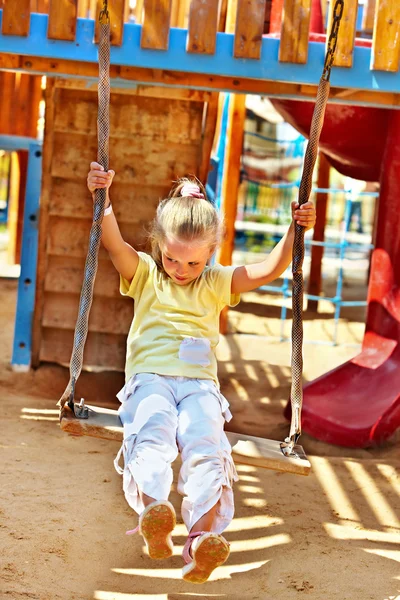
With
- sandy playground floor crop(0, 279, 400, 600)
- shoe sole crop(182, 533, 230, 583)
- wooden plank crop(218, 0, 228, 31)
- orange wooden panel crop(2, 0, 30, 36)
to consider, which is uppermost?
wooden plank crop(218, 0, 228, 31)

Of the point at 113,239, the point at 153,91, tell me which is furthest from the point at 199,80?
the point at 113,239

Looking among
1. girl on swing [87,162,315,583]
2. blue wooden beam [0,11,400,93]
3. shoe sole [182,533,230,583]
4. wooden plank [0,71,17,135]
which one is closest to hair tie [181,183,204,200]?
girl on swing [87,162,315,583]

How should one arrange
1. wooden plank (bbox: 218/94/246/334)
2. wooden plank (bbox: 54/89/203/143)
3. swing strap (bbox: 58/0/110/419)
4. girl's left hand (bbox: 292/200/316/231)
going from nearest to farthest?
swing strap (bbox: 58/0/110/419) < girl's left hand (bbox: 292/200/316/231) < wooden plank (bbox: 54/89/203/143) < wooden plank (bbox: 218/94/246/334)

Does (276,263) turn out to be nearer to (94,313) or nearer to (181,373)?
(181,373)

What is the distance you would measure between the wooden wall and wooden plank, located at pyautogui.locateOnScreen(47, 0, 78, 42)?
1296 mm

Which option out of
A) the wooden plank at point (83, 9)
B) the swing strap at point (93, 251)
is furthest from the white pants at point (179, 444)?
the wooden plank at point (83, 9)

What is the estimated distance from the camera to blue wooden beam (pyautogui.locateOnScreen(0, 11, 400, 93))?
4.03 metres

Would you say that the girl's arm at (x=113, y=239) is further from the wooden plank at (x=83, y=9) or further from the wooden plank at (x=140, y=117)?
the wooden plank at (x=83, y=9)

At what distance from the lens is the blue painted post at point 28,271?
5.98 meters

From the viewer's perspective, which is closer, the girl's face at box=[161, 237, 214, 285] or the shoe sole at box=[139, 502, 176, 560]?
the shoe sole at box=[139, 502, 176, 560]

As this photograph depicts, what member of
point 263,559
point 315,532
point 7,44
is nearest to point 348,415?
point 315,532

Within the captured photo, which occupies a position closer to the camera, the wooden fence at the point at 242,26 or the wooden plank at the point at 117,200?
the wooden fence at the point at 242,26

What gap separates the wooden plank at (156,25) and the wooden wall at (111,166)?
1.30 meters

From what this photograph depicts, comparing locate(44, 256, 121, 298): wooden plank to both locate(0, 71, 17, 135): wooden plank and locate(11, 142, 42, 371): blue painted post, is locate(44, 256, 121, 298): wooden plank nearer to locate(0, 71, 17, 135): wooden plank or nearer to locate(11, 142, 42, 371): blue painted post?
locate(11, 142, 42, 371): blue painted post
